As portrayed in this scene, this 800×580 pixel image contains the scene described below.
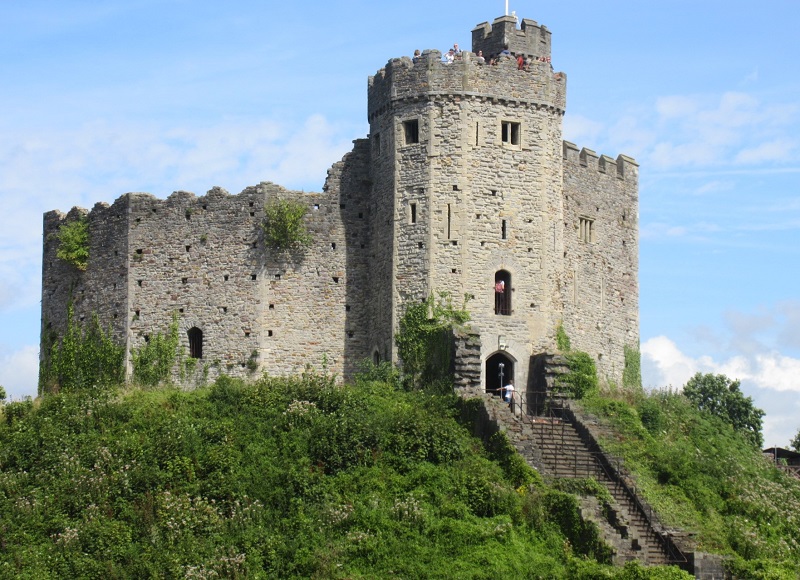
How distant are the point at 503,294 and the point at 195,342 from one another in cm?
968

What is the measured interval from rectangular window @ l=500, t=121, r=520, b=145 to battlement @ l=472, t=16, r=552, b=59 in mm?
3284

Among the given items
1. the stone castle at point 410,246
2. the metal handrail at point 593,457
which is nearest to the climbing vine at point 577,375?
the metal handrail at point 593,457

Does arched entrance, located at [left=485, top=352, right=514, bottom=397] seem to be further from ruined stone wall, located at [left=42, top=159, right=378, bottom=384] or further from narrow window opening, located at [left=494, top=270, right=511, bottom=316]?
ruined stone wall, located at [left=42, top=159, right=378, bottom=384]

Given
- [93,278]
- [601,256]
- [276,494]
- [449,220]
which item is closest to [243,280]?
[93,278]

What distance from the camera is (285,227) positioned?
47625 mm

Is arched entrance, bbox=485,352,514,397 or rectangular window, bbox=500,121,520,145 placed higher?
rectangular window, bbox=500,121,520,145

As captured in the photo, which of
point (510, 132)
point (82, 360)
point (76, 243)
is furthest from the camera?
point (76, 243)

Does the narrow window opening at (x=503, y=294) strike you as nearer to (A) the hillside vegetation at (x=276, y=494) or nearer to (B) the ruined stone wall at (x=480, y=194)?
(B) the ruined stone wall at (x=480, y=194)

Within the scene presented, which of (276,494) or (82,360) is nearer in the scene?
(276,494)

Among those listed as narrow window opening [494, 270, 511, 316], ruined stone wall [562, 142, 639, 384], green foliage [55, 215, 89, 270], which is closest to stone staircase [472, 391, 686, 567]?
narrow window opening [494, 270, 511, 316]

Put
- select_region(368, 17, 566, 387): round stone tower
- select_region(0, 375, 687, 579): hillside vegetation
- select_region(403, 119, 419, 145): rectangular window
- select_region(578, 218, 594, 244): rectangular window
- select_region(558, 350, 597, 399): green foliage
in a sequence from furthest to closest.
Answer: select_region(578, 218, 594, 244): rectangular window
select_region(403, 119, 419, 145): rectangular window
select_region(368, 17, 566, 387): round stone tower
select_region(558, 350, 597, 399): green foliage
select_region(0, 375, 687, 579): hillside vegetation

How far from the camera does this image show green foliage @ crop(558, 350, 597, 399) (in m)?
44.4

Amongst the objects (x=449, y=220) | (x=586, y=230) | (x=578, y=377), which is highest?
(x=586, y=230)

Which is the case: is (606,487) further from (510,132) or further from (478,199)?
(510,132)
